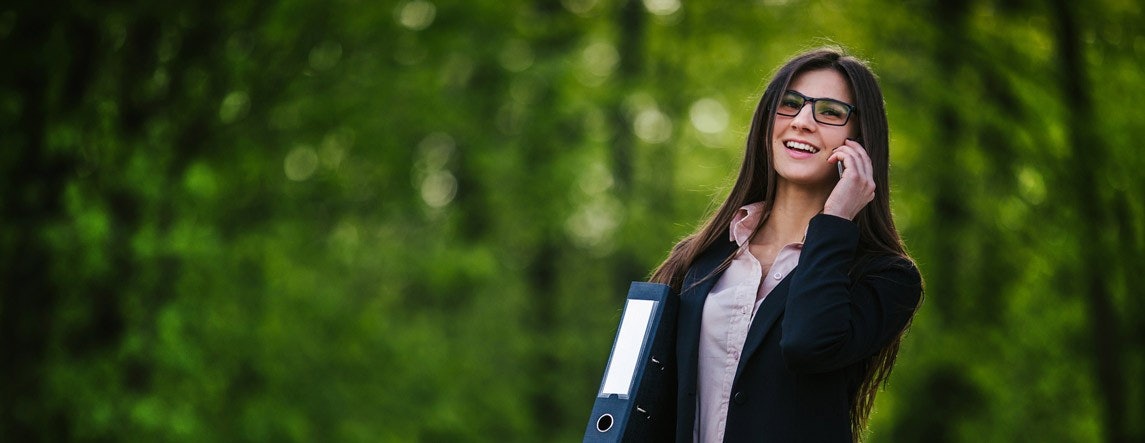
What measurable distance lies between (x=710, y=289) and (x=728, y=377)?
23 centimetres

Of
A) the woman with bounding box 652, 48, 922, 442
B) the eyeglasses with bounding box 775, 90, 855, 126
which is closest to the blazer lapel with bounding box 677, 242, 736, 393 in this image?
A: the woman with bounding box 652, 48, 922, 442

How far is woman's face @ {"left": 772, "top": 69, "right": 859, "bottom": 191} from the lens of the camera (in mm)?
2766

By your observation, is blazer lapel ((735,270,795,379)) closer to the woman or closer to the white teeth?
the woman

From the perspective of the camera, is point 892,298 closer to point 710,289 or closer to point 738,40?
point 710,289

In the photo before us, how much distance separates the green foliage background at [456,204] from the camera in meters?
8.27

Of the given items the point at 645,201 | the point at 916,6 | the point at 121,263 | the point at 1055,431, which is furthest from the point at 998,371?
the point at 121,263

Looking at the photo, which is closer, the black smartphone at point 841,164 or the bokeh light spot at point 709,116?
the black smartphone at point 841,164

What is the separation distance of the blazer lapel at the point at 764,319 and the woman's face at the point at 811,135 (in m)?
0.24

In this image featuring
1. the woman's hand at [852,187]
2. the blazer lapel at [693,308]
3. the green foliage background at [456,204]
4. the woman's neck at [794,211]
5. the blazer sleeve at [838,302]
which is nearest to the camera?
the blazer sleeve at [838,302]

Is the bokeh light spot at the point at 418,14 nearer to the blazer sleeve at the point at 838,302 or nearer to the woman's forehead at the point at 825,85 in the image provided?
the woman's forehead at the point at 825,85

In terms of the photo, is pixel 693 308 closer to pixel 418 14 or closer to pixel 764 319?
pixel 764 319

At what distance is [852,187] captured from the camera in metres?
2.63

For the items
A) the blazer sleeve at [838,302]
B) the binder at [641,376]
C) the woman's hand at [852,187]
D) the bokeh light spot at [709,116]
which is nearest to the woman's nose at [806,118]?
the woman's hand at [852,187]

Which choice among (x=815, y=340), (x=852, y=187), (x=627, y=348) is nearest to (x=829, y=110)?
(x=852, y=187)
